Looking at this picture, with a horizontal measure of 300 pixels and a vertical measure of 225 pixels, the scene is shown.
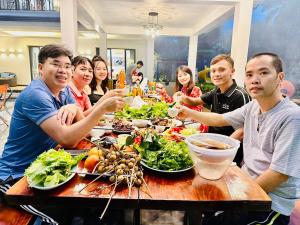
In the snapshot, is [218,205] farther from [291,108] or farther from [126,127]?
[126,127]

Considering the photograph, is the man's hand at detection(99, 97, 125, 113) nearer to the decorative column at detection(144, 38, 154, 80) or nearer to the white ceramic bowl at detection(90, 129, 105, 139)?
the white ceramic bowl at detection(90, 129, 105, 139)

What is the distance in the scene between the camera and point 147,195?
2.99 feet

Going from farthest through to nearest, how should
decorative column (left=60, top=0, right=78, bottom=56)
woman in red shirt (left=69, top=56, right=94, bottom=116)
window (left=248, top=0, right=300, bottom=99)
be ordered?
decorative column (left=60, top=0, right=78, bottom=56), window (left=248, top=0, right=300, bottom=99), woman in red shirt (left=69, top=56, right=94, bottom=116)

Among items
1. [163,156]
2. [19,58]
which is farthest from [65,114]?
[19,58]

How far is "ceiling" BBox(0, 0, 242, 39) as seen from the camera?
5.11 metres

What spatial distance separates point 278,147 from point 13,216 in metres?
1.48

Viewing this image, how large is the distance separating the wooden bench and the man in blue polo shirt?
6 cm

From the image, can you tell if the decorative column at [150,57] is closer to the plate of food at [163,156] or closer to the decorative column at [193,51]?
the decorative column at [193,51]

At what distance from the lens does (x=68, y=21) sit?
4.28m

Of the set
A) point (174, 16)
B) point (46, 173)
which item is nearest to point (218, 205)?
point (46, 173)

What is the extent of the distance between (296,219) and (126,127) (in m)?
1.36

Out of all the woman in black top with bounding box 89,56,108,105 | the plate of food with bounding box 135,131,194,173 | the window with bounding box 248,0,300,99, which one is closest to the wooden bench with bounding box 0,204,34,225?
the plate of food with bounding box 135,131,194,173

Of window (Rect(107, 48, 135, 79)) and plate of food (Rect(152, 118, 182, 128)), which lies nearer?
plate of food (Rect(152, 118, 182, 128))

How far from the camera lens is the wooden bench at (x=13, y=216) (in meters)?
1.16
